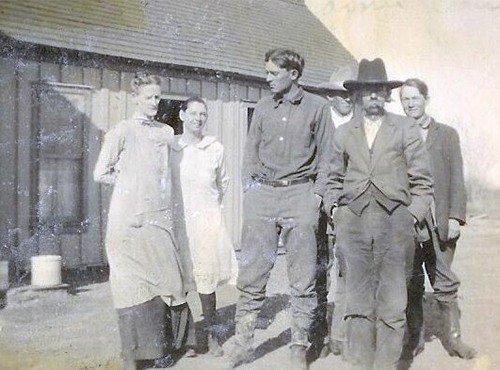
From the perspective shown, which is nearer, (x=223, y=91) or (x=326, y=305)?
(x=326, y=305)

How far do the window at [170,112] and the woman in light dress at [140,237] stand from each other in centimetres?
439

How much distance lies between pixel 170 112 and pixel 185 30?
1.22 meters

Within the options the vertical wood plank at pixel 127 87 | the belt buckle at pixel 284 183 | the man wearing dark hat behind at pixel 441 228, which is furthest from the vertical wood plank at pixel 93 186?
the man wearing dark hat behind at pixel 441 228

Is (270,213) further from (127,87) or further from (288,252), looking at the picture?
(127,87)

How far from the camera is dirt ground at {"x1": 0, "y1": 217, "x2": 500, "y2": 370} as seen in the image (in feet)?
14.2

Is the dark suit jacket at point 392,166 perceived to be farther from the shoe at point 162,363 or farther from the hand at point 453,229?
the shoe at point 162,363

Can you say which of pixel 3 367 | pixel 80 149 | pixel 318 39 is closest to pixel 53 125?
pixel 80 149

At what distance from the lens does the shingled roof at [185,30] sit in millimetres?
7266

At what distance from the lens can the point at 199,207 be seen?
4.65m

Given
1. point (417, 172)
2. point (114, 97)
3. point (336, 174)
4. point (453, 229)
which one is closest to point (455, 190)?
point (453, 229)

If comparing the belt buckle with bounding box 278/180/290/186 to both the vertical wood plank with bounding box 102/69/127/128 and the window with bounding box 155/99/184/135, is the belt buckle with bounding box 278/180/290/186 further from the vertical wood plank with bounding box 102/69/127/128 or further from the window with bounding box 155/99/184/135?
the window with bounding box 155/99/184/135

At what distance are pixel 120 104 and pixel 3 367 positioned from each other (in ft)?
14.1

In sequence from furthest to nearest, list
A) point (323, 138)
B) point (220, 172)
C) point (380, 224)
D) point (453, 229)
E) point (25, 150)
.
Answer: point (25, 150)
point (220, 172)
point (453, 229)
point (323, 138)
point (380, 224)

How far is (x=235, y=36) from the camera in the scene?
9750mm
